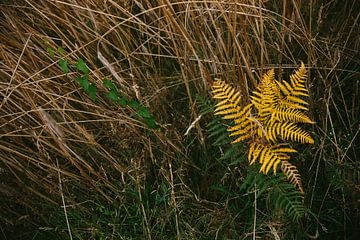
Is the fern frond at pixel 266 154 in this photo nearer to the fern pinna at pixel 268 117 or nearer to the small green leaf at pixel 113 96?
the fern pinna at pixel 268 117

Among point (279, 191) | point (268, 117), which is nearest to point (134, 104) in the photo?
point (268, 117)

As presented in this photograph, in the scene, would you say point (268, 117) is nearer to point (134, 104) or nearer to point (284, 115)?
point (284, 115)

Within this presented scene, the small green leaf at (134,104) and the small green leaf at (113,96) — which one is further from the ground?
the small green leaf at (113,96)

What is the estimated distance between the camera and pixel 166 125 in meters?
1.90

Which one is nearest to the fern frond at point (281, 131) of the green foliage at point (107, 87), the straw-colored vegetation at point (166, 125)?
the straw-colored vegetation at point (166, 125)

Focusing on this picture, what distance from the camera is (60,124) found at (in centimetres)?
196

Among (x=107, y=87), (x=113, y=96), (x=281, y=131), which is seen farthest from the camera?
(x=107, y=87)

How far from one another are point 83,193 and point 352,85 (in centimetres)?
105

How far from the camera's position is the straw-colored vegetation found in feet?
5.85

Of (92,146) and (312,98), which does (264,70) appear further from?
(92,146)

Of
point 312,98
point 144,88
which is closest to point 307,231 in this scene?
point 312,98

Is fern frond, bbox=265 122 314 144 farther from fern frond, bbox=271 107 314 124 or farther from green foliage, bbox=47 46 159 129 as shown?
green foliage, bbox=47 46 159 129

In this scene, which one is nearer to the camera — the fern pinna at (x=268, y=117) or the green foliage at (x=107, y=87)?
the fern pinna at (x=268, y=117)

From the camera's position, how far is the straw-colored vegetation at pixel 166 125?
1784 millimetres
